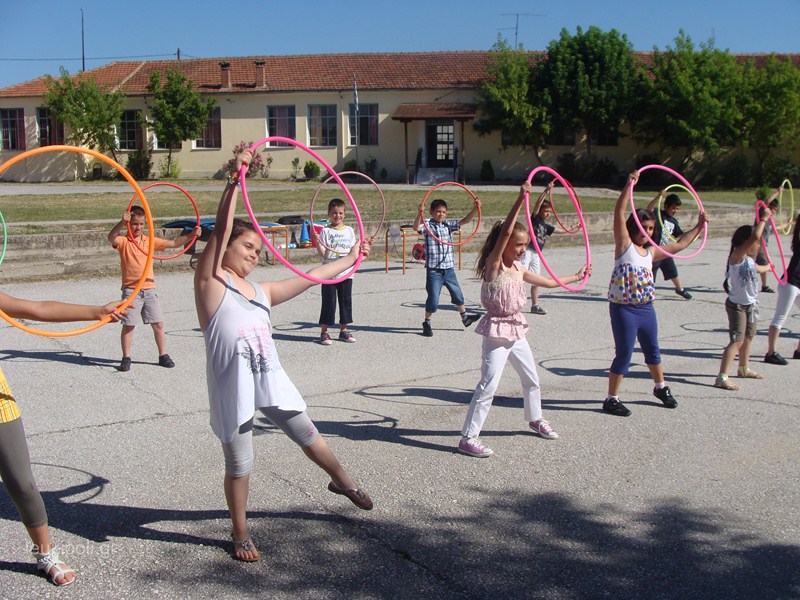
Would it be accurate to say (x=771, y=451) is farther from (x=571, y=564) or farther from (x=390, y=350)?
(x=390, y=350)

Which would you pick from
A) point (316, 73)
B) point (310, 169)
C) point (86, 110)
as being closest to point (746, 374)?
point (310, 169)

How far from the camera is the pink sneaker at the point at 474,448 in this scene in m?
6.30

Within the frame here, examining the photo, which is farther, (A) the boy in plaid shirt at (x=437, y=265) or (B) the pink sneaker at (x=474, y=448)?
(A) the boy in plaid shirt at (x=437, y=265)

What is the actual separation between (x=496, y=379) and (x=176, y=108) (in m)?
40.1

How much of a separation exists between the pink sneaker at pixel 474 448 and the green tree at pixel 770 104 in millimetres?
38302

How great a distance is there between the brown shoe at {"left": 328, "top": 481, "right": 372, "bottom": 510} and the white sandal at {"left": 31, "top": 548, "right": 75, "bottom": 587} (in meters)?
1.53

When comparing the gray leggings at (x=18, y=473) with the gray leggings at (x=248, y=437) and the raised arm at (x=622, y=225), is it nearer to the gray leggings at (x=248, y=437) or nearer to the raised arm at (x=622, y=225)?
the gray leggings at (x=248, y=437)

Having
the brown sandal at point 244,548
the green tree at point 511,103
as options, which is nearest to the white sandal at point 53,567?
the brown sandal at point 244,548

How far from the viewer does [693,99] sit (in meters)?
39.5

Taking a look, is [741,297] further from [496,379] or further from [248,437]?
[248,437]

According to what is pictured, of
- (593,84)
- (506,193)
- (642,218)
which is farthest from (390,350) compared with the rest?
(593,84)

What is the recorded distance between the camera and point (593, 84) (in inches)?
1619

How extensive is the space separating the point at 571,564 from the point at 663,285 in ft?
37.4

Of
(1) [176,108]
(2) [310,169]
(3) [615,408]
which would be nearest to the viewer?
(3) [615,408]
